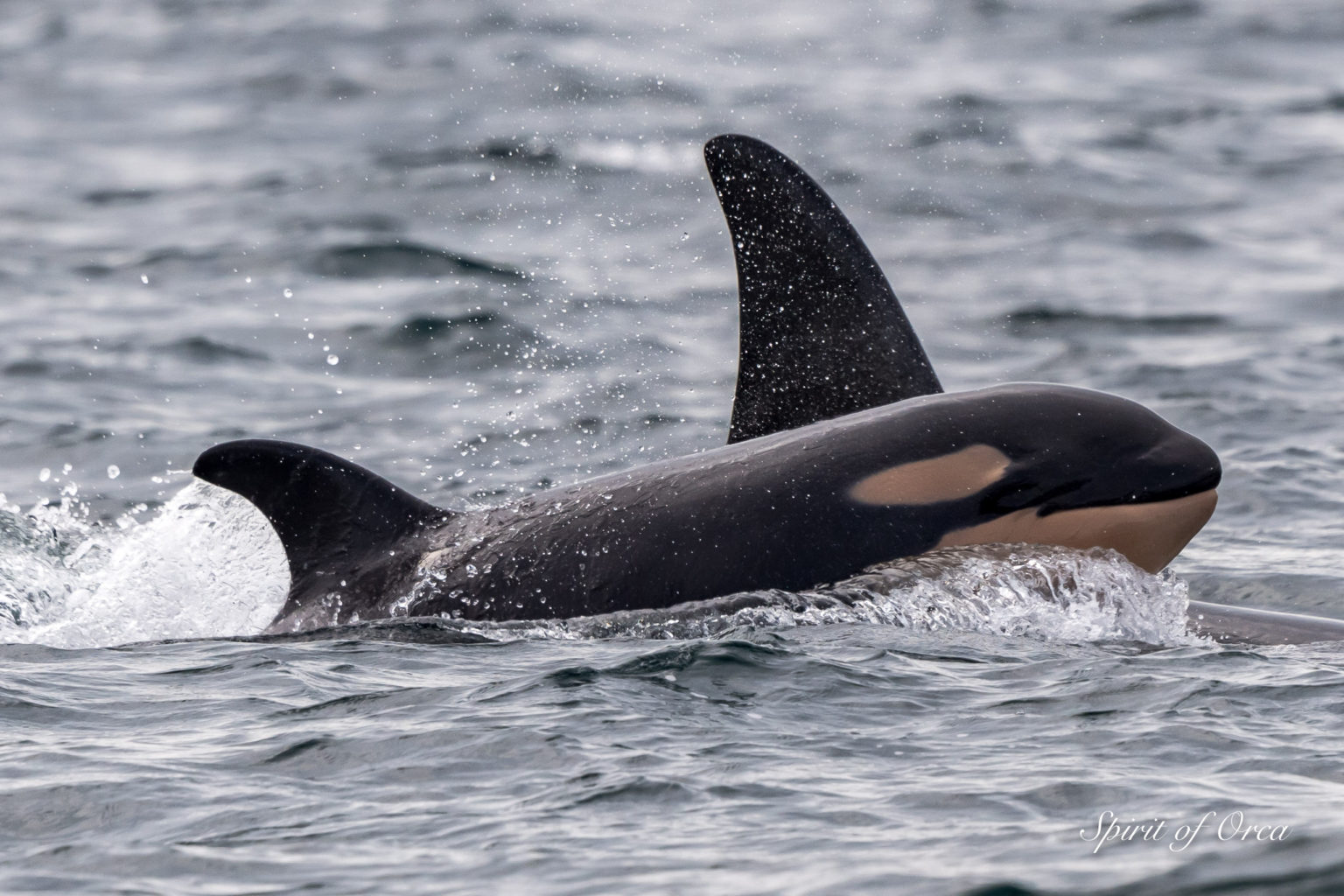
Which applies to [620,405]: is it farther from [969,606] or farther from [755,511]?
[969,606]

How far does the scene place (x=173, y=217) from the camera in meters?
24.3

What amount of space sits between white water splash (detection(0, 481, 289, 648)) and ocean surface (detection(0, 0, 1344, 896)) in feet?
0.14

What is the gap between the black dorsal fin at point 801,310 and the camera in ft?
33.4

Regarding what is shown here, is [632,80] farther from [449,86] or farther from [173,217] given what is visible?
[173,217]

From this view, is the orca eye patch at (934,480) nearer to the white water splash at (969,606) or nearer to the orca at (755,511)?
the orca at (755,511)

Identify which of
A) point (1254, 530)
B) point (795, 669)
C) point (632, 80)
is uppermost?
point (632, 80)

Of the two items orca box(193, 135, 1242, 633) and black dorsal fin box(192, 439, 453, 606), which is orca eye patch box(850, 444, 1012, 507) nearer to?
orca box(193, 135, 1242, 633)

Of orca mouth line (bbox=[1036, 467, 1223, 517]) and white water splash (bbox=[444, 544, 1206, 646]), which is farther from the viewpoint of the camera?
orca mouth line (bbox=[1036, 467, 1223, 517])

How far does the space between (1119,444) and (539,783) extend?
3787 millimetres

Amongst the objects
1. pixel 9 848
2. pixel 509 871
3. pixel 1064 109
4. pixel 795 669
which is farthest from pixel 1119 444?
pixel 1064 109

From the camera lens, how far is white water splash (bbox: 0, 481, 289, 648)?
9.84 metres

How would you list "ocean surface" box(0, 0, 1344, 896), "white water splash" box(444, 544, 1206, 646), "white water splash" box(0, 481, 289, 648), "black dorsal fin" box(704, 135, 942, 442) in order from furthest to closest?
"black dorsal fin" box(704, 135, 942, 442) → "white water splash" box(0, 481, 289, 648) → "white water splash" box(444, 544, 1206, 646) → "ocean surface" box(0, 0, 1344, 896)

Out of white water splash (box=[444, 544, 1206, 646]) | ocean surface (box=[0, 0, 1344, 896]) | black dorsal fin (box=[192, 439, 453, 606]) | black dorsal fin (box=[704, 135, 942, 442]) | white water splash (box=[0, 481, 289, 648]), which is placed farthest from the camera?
black dorsal fin (box=[704, 135, 942, 442])

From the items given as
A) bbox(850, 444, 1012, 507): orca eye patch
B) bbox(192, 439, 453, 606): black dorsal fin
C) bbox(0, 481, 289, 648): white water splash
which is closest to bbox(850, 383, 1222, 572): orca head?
bbox(850, 444, 1012, 507): orca eye patch
